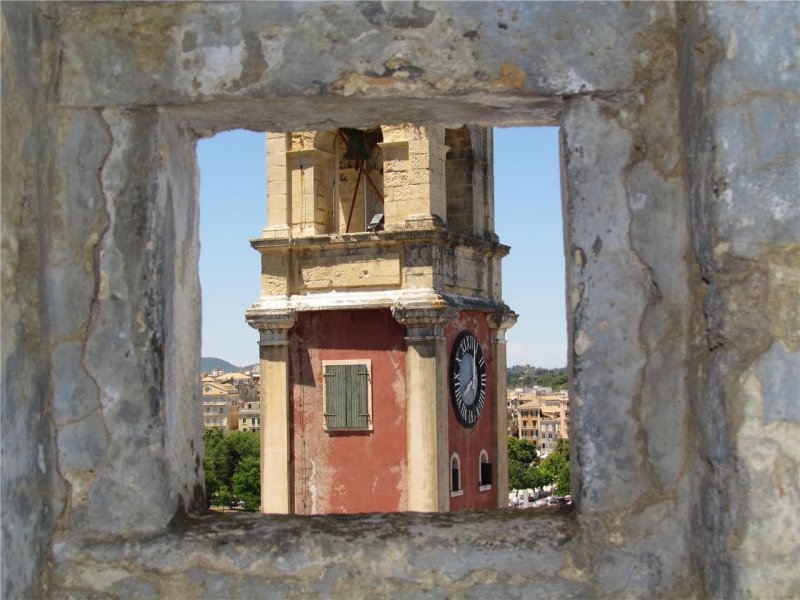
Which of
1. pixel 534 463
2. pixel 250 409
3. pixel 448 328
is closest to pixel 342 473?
pixel 448 328

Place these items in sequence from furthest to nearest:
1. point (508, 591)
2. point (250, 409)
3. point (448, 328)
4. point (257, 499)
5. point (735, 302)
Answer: point (250, 409), point (257, 499), point (448, 328), point (508, 591), point (735, 302)

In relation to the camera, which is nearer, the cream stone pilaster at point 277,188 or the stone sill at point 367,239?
the stone sill at point 367,239

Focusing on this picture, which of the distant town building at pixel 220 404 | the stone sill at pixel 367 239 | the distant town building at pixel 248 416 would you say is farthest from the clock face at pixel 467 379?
the distant town building at pixel 248 416

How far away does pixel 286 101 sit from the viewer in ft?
8.64

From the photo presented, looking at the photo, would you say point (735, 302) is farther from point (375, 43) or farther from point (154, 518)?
point (154, 518)

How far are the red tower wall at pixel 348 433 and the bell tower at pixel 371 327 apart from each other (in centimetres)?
2

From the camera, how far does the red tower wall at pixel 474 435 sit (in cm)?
1552

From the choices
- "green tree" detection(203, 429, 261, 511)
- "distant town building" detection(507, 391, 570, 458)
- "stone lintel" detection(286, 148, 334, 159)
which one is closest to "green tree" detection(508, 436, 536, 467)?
"green tree" detection(203, 429, 261, 511)

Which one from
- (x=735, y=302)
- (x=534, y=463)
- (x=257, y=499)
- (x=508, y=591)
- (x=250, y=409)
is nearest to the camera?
(x=735, y=302)

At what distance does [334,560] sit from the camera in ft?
8.29

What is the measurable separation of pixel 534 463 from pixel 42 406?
69175 mm

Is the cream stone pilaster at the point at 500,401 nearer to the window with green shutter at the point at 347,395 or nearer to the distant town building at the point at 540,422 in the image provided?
the window with green shutter at the point at 347,395

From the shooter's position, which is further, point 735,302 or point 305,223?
point 305,223

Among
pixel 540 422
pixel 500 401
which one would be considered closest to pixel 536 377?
pixel 540 422
